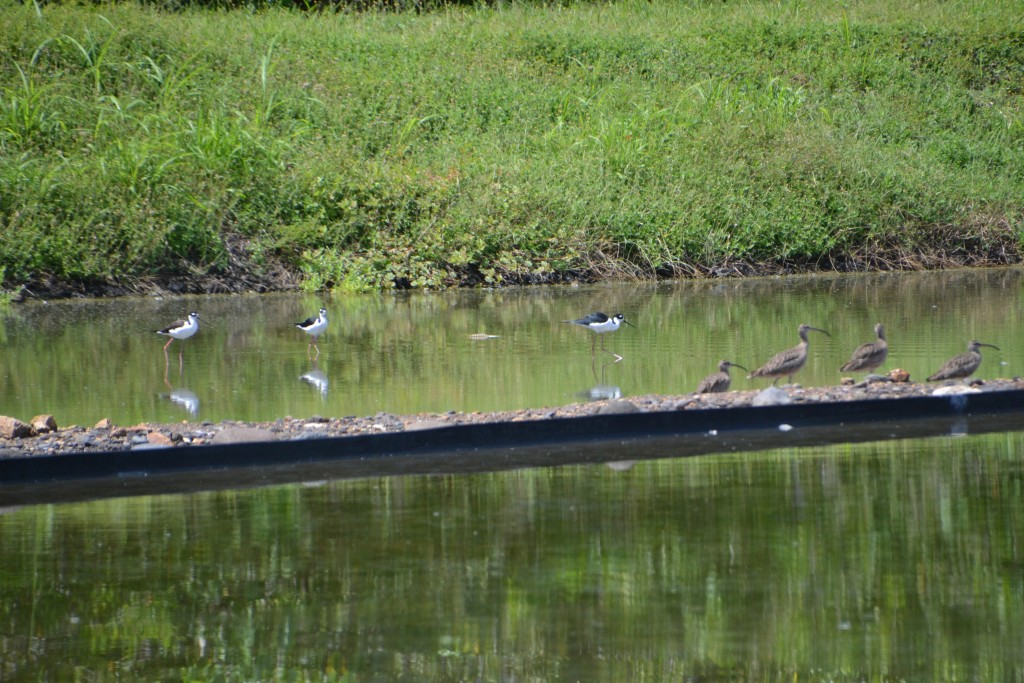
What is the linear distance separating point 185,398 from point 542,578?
617 centimetres

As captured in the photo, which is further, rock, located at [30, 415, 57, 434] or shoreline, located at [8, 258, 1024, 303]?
shoreline, located at [8, 258, 1024, 303]

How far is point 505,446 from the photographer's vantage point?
8797 millimetres

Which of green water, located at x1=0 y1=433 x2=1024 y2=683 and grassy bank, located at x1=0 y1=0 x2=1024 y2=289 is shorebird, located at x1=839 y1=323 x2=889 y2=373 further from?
grassy bank, located at x1=0 y1=0 x2=1024 y2=289

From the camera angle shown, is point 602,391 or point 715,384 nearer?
point 715,384

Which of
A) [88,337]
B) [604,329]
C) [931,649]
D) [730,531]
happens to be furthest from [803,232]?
[931,649]

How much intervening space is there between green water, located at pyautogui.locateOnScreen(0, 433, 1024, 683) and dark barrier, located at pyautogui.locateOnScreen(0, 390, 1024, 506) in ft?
1.16

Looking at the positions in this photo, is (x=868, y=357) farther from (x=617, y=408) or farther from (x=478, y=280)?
(x=478, y=280)

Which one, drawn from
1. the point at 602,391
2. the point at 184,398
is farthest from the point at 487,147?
the point at 184,398

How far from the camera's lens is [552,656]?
16.2 feet

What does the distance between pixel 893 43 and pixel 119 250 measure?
1875 cm

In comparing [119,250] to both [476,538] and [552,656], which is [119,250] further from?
[552,656]

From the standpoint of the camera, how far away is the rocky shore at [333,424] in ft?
28.2

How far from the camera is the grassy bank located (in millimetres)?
21016

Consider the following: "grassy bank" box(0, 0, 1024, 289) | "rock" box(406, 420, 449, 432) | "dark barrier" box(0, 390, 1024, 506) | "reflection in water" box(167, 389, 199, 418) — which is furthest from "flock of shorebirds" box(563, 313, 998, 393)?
"grassy bank" box(0, 0, 1024, 289)
